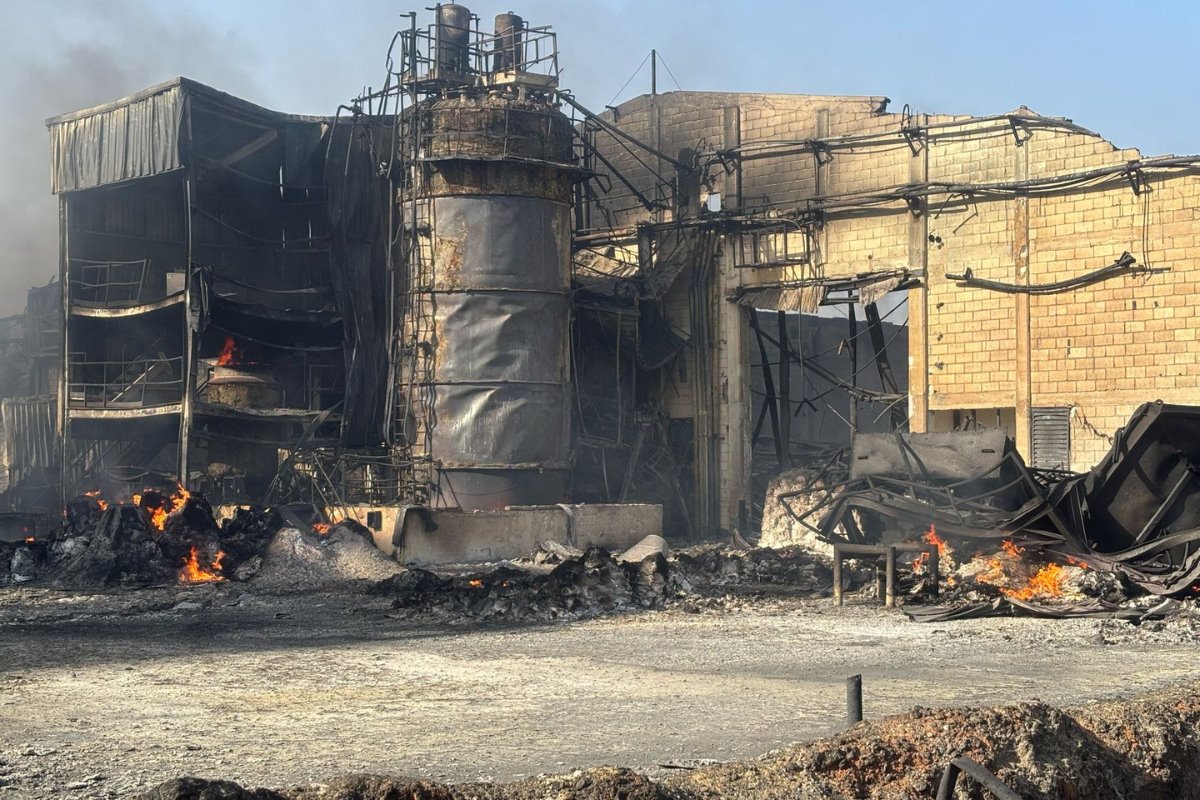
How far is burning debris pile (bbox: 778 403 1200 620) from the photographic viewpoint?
14.6 metres

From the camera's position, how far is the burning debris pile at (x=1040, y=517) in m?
14.6

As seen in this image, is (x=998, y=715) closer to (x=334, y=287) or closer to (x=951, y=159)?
(x=951, y=159)

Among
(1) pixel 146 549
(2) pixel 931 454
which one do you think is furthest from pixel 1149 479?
(1) pixel 146 549

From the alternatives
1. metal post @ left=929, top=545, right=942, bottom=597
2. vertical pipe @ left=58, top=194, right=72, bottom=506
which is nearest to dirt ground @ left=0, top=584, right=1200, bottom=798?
metal post @ left=929, top=545, right=942, bottom=597

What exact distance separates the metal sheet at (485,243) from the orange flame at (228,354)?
18.9ft

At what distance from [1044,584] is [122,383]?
1899cm

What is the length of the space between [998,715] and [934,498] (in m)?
10.4

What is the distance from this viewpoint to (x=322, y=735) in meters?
Result: 7.71

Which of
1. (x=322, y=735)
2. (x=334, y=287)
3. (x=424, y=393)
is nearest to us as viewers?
(x=322, y=735)

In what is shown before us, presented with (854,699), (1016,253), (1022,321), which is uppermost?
(1016,253)

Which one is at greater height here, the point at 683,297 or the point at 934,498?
the point at 683,297

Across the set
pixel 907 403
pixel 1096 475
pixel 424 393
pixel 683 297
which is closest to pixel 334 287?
pixel 424 393

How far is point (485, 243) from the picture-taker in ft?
74.4

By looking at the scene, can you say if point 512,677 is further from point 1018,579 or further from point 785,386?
point 785,386
